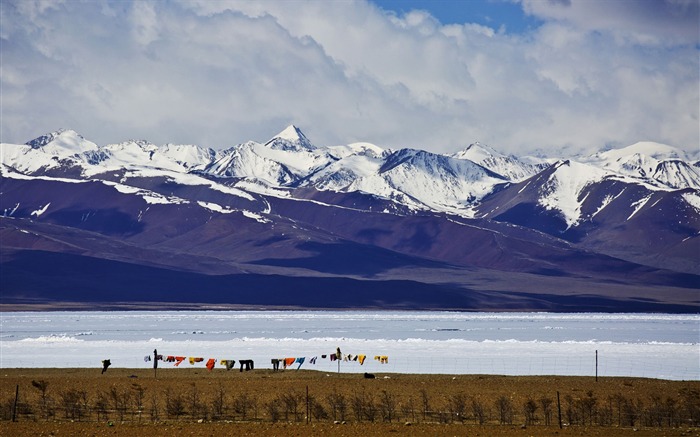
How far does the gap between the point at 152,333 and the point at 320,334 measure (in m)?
16.3

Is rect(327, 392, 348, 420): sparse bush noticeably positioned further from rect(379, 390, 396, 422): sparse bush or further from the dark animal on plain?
the dark animal on plain

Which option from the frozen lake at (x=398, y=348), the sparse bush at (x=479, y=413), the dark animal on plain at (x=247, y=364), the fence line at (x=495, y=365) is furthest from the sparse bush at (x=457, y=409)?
the dark animal on plain at (x=247, y=364)

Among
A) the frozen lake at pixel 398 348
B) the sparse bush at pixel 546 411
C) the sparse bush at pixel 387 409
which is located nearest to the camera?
the sparse bush at pixel 546 411

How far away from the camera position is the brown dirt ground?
40000mm

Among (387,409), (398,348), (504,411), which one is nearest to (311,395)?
(387,409)

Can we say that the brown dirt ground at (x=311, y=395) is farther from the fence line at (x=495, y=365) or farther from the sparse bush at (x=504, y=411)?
the fence line at (x=495, y=365)

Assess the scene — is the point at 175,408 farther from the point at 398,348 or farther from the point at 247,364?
the point at 398,348

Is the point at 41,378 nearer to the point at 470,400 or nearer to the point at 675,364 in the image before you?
the point at 470,400

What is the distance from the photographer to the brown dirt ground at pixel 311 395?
40.0 metres

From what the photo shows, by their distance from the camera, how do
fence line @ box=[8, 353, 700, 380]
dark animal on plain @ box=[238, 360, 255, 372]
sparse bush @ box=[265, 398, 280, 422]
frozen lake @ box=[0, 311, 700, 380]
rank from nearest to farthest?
1. sparse bush @ box=[265, 398, 280, 422]
2. fence line @ box=[8, 353, 700, 380]
3. dark animal on plain @ box=[238, 360, 255, 372]
4. frozen lake @ box=[0, 311, 700, 380]

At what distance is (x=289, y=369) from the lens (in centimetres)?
6512

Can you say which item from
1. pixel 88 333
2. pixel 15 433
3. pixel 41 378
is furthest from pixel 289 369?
pixel 88 333

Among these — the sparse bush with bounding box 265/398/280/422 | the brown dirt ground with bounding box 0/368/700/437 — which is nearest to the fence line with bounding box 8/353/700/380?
the brown dirt ground with bounding box 0/368/700/437

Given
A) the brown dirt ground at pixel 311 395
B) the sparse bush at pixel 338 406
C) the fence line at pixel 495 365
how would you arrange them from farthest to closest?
the fence line at pixel 495 365, the sparse bush at pixel 338 406, the brown dirt ground at pixel 311 395
